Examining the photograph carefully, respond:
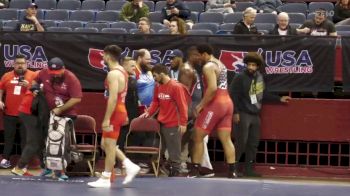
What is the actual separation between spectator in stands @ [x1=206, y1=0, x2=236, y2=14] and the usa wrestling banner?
386 centimetres

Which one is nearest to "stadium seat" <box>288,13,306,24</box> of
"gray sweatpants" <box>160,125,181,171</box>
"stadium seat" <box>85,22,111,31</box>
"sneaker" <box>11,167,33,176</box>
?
"stadium seat" <box>85,22,111,31</box>

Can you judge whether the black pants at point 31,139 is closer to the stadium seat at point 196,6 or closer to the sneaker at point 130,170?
the sneaker at point 130,170

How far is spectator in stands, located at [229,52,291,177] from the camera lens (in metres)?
12.9

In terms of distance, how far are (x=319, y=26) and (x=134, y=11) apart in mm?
3772

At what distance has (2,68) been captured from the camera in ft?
45.4

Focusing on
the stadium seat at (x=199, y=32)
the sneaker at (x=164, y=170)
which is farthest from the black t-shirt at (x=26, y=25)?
the sneaker at (x=164, y=170)

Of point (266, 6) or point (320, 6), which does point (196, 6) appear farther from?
point (320, 6)

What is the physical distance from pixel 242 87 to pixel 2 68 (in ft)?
12.4

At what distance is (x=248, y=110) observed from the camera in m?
13.0

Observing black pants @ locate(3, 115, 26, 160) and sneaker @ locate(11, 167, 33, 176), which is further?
black pants @ locate(3, 115, 26, 160)

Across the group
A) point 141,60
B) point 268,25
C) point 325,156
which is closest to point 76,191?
point 141,60

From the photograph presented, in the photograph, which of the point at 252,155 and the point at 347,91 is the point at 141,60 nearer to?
the point at 252,155

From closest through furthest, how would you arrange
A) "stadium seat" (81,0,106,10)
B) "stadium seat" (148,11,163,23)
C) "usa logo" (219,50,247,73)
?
"usa logo" (219,50,247,73) → "stadium seat" (148,11,163,23) → "stadium seat" (81,0,106,10)

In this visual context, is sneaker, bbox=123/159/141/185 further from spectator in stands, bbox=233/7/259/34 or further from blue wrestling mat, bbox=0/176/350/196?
spectator in stands, bbox=233/7/259/34
